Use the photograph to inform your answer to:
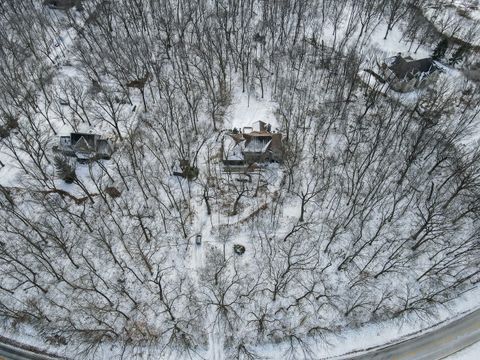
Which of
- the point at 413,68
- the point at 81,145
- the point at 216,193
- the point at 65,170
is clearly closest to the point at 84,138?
the point at 81,145

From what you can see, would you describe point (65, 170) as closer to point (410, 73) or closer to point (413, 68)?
point (410, 73)

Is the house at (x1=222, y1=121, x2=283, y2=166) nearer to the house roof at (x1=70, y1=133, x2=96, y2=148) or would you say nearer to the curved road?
the house roof at (x1=70, y1=133, x2=96, y2=148)

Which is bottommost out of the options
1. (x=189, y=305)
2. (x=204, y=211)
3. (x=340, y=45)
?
(x=189, y=305)

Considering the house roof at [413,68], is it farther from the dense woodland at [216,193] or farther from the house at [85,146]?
the house at [85,146]

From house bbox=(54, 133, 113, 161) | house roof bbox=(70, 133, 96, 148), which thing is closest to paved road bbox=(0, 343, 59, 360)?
house bbox=(54, 133, 113, 161)

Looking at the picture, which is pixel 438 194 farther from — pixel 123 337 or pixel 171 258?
pixel 123 337

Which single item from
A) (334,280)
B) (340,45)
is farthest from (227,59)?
(334,280)
